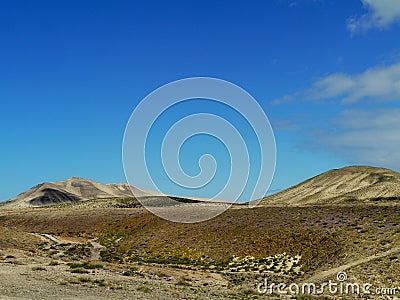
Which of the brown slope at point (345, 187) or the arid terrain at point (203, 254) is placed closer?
the arid terrain at point (203, 254)

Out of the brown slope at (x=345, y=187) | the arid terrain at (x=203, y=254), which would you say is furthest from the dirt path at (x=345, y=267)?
the brown slope at (x=345, y=187)

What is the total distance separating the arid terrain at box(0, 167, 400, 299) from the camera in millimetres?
32344

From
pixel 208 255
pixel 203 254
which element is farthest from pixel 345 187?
pixel 208 255

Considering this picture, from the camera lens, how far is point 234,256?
2227 inches

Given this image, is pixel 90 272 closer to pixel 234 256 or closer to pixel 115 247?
pixel 234 256

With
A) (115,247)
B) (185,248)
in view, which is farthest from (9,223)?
(185,248)

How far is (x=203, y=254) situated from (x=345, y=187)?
10283 cm

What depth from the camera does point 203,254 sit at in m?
59.8

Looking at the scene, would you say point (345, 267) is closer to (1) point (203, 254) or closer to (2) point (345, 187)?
(1) point (203, 254)

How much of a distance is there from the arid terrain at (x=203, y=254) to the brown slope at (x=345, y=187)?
59634mm

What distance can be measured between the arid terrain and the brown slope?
5963cm

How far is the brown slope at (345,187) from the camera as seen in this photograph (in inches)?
5241

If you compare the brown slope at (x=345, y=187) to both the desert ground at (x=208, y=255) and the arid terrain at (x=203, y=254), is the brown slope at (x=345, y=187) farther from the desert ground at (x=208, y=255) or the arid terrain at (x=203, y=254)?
the desert ground at (x=208, y=255)

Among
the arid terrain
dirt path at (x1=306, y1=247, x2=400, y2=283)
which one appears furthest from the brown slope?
dirt path at (x1=306, y1=247, x2=400, y2=283)
